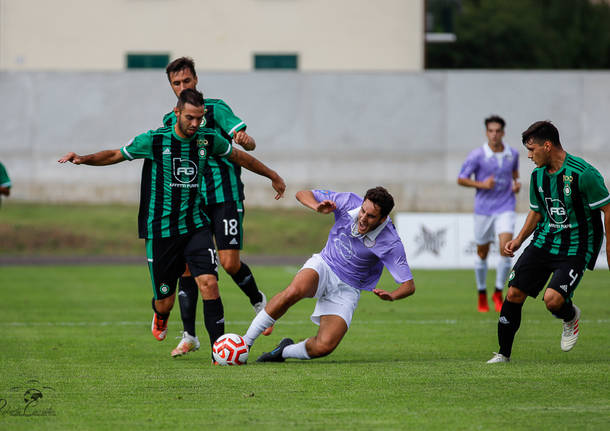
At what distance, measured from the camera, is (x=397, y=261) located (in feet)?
27.0

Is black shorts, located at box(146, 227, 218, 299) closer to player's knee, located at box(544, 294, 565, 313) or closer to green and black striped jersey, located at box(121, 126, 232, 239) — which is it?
green and black striped jersey, located at box(121, 126, 232, 239)

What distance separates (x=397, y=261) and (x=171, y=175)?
2.05 m

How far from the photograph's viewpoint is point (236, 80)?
99.7 feet

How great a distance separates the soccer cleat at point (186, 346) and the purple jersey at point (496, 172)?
233 inches

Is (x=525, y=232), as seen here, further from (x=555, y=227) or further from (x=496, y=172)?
(x=496, y=172)

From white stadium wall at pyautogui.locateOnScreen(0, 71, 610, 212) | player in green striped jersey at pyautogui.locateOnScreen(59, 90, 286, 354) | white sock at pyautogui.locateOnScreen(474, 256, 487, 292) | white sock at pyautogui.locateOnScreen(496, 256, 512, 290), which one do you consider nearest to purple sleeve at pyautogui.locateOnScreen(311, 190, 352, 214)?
player in green striped jersey at pyautogui.locateOnScreen(59, 90, 286, 354)

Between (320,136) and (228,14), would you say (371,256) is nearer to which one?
(320,136)

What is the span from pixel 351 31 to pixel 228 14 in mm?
4126

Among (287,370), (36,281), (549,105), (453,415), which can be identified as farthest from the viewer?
(549,105)

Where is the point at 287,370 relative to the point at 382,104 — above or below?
above

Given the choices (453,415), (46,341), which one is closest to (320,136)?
(46,341)

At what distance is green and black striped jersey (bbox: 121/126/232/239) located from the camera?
8125 millimetres
